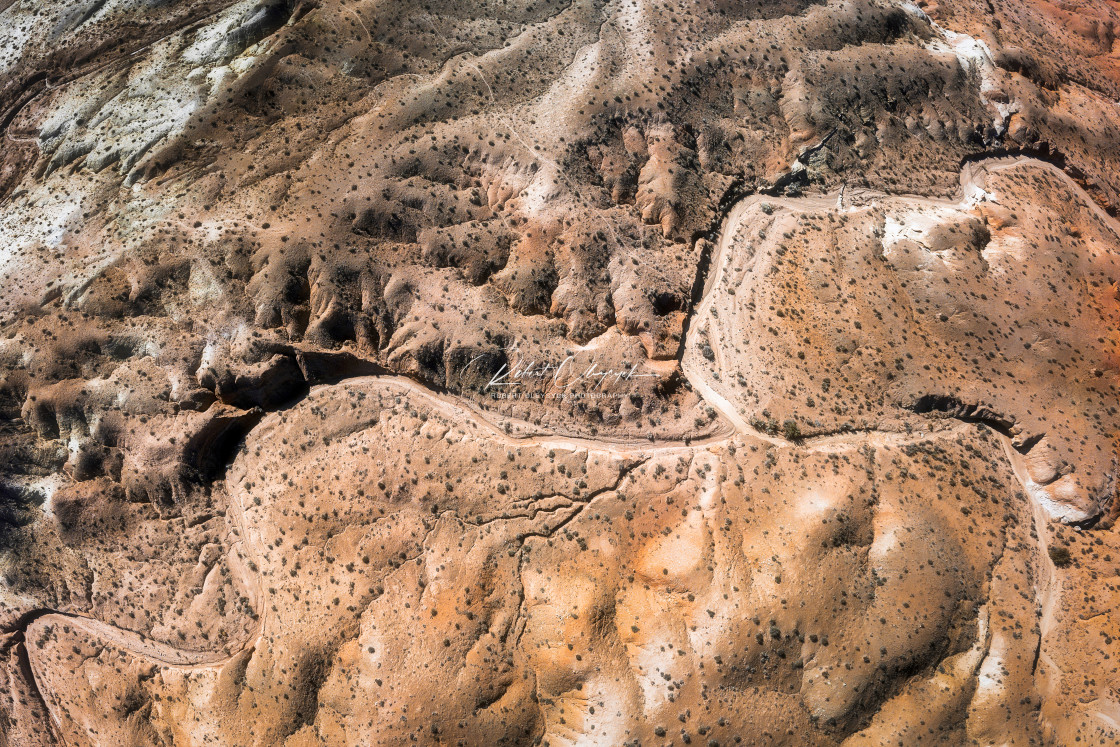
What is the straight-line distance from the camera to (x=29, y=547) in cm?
2948

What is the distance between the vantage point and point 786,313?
2853 centimetres

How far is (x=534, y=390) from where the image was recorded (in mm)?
27812

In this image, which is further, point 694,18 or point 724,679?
point 694,18

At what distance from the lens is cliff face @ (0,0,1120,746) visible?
24.4m

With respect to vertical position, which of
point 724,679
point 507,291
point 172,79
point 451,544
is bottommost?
point 724,679

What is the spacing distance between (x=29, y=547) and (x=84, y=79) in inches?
955

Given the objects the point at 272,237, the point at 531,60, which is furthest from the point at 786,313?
the point at 272,237

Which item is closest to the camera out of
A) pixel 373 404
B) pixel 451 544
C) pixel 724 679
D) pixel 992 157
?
pixel 724 679

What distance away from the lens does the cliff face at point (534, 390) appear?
2436 cm

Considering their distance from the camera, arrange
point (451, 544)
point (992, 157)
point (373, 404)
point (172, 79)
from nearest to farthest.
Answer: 1. point (451, 544)
2. point (373, 404)
3. point (172, 79)
4. point (992, 157)

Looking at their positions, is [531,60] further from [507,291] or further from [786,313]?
[786,313]

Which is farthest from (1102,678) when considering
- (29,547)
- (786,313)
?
(29,547)

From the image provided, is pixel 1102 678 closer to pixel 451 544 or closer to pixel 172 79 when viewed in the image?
pixel 451 544

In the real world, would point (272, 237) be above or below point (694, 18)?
below
